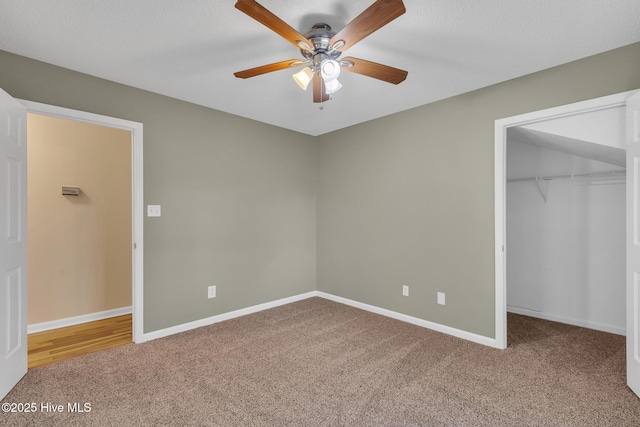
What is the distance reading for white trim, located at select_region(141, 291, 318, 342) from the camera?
297 cm

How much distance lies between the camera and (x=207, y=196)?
11.1 ft

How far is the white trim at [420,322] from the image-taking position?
286 cm

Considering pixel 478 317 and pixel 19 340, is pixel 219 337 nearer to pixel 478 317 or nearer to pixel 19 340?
pixel 19 340

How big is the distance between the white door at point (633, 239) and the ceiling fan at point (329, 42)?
1542 mm

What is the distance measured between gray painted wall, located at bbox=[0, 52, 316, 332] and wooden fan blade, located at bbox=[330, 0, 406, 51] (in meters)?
2.07

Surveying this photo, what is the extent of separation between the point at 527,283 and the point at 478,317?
4.10 feet

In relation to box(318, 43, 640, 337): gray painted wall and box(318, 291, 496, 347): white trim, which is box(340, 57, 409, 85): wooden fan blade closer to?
box(318, 43, 640, 337): gray painted wall

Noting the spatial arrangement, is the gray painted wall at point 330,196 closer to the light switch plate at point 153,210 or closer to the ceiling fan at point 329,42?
the light switch plate at point 153,210

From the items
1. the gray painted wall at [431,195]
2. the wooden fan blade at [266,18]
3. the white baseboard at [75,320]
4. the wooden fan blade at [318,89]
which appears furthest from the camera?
the white baseboard at [75,320]

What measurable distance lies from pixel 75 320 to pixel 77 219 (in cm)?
111

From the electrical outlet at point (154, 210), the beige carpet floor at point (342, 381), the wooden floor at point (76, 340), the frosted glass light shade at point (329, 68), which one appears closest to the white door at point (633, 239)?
the beige carpet floor at point (342, 381)

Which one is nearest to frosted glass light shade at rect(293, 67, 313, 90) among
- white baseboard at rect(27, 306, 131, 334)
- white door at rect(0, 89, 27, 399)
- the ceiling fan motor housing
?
the ceiling fan motor housing

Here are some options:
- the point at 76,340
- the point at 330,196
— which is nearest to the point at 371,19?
the point at 330,196

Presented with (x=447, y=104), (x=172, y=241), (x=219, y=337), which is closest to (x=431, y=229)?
(x=447, y=104)
